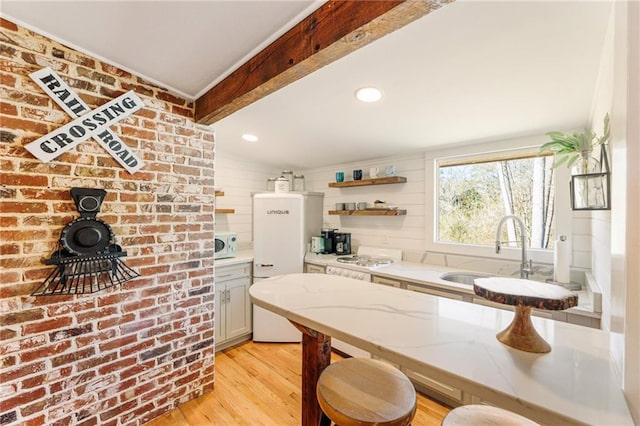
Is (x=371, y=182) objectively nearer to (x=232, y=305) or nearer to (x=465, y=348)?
(x=232, y=305)

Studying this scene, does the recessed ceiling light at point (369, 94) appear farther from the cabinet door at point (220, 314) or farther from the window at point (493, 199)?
the cabinet door at point (220, 314)

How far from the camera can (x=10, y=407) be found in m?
1.38

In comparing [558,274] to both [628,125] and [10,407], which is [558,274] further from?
[10,407]

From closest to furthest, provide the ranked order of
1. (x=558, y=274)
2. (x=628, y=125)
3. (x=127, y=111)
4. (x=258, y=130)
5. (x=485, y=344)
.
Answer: (x=628, y=125), (x=485, y=344), (x=127, y=111), (x=558, y=274), (x=258, y=130)

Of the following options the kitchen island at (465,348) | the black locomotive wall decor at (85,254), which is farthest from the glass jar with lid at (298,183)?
the kitchen island at (465,348)

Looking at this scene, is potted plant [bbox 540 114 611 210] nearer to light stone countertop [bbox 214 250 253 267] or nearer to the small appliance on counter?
the small appliance on counter

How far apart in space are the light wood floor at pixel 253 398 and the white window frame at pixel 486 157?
4.30ft

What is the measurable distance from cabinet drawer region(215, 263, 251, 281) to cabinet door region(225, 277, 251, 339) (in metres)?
0.04

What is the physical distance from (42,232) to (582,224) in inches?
135

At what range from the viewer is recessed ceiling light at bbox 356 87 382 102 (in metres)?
1.92

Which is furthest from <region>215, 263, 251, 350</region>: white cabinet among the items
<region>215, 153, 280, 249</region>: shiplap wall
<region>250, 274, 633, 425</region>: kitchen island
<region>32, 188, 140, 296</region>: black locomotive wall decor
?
<region>250, 274, 633, 425</region>: kitchen island

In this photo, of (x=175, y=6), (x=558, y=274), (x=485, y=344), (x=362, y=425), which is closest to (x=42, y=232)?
(x=175, y=6)

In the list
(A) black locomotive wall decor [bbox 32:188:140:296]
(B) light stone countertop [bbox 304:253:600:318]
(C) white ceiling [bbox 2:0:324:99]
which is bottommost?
(B) light stone countertop [bbox 304:253:600:318]

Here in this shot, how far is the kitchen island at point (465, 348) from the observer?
627mm
